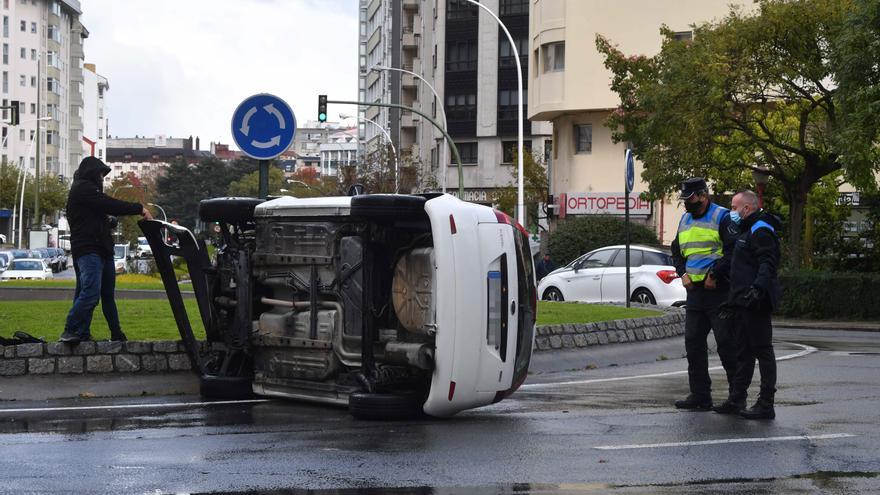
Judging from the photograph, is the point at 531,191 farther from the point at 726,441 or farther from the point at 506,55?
the point at 726,441

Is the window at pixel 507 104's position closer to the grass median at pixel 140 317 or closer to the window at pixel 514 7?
the window at pixel 514 7

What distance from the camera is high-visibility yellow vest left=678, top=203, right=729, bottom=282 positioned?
39.1ft

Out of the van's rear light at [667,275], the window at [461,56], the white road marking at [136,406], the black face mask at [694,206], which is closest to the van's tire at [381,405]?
the white road marking at [136,406]

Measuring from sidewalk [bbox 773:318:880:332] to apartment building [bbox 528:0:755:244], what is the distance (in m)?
23.5

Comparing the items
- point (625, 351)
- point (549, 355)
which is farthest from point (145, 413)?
point (625, 351)

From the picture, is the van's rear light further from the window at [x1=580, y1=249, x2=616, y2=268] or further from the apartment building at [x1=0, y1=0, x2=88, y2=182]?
the apartment building at [x1=0, y1=0, x2=88, y2=182]

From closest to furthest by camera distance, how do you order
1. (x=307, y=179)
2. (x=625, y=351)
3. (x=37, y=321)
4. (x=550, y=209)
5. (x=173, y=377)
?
(x=173, y=377)
(x=37, y=321)
(x=625, y=351)
(x=550, y=209)
(x=307, y=179)

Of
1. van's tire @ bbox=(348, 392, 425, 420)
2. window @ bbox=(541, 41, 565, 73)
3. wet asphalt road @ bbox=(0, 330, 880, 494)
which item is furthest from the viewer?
window @ bbox=(541, 41, 565, 73)

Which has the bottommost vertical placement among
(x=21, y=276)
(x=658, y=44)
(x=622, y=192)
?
(x=21, y=276)

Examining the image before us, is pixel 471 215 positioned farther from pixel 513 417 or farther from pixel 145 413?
pixel 145 413

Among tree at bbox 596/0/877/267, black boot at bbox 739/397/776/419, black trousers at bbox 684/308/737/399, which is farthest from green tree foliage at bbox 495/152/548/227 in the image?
black boot at bbox 739/397/776/419

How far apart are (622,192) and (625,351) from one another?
40.4m

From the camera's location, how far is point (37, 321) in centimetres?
1590

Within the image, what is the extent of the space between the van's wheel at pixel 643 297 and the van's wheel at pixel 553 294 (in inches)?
74.3
